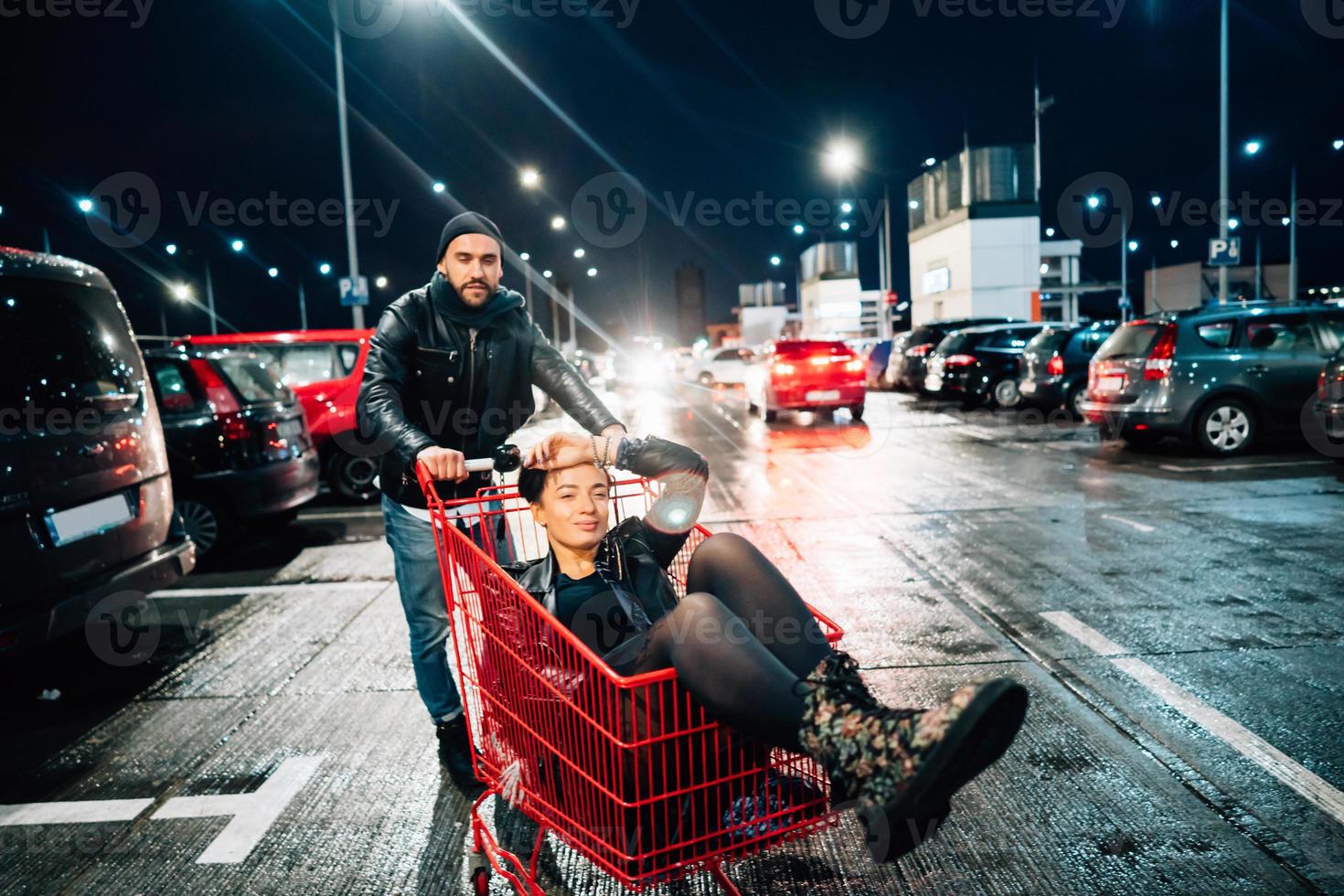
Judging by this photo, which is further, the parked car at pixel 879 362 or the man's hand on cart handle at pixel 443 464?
the parked car at pixel 879 362

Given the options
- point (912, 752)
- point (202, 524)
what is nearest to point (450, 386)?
point (912, 752)

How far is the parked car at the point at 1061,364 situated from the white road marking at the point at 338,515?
11.5 m

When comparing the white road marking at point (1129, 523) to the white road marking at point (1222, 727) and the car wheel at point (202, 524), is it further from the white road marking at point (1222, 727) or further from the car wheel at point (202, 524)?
the car wheel at point (202, 524)

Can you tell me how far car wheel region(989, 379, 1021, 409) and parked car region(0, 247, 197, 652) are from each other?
1675 cm

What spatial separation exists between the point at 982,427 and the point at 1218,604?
1048 centimetres

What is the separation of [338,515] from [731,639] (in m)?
8.12

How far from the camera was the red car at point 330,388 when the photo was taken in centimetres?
1003

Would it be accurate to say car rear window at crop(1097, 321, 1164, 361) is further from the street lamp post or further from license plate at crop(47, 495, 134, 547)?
the street lamp post

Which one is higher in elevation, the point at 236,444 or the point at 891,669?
the point at 236,444

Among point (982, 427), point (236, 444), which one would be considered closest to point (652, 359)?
point (982, 427)

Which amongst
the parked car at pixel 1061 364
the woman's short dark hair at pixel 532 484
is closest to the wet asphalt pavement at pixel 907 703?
the woman's short dark hair at pixel 532 484

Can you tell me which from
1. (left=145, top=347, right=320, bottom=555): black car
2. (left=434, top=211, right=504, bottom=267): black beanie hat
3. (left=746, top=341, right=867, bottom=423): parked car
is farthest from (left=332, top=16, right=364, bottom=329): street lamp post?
(left=434, top=211, right=504, bottom=267): black beanie hat

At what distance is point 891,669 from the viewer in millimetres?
4398

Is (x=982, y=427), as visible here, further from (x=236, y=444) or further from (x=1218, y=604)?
(x=236, y=444)
